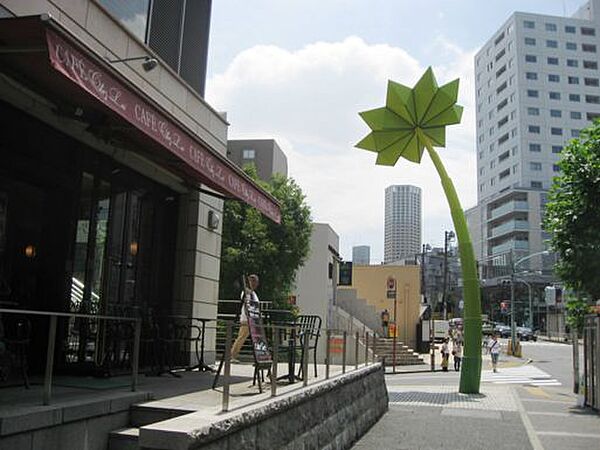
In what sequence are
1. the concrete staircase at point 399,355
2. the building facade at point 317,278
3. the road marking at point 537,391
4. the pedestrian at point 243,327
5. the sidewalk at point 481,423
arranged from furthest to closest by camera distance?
the building facade at point 317,278, the concrete staircase at point 399,355, the road marking at point 537,391, the sidewalk at point 481,423, the pedestrian at point 243,327

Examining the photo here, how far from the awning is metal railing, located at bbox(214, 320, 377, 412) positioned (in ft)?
7.27

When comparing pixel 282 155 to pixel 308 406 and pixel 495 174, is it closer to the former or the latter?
pixel 308 406

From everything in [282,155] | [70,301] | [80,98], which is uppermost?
[282,155]

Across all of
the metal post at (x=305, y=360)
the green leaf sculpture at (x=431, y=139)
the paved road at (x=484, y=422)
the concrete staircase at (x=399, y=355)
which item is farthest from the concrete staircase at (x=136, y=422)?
the concrete staircase at (x=399, y=355)

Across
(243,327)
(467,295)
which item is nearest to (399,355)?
(467,295)

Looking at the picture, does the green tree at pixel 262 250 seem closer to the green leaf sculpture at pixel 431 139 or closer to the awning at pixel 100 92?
the green leaf sculpture at pixel 431 139

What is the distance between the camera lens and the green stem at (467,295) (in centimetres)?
1709

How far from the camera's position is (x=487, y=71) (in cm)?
11025

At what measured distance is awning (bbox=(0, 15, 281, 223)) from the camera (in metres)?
5.07

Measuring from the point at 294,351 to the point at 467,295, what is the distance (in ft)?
37.2

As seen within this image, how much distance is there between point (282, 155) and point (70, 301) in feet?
162

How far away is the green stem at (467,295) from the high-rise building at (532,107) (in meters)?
77.0

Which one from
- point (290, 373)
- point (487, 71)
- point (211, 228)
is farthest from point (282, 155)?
point (487, 71)

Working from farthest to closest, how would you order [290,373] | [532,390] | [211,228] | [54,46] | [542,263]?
[542,263] < [532,390] < [211,228] < [290,373] < [54,46]
